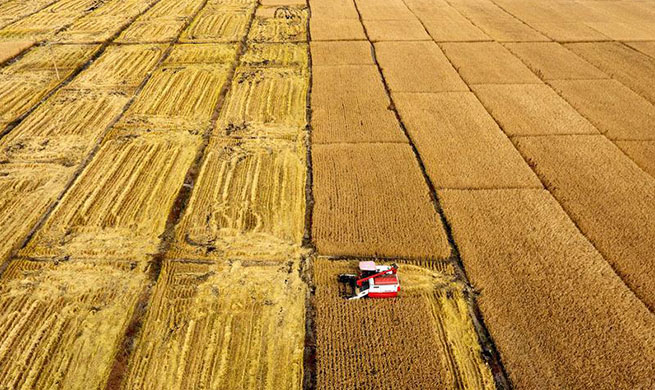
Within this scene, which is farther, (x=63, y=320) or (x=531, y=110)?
(x=531, y=110)

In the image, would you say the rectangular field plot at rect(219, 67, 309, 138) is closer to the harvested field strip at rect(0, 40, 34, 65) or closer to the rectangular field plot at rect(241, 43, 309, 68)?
the rectangular field plot at rect(241, 43, 309, 68)

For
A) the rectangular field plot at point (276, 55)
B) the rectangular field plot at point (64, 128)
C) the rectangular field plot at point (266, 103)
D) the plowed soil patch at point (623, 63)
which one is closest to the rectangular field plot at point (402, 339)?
the rectangular field plot at point (266, 103)

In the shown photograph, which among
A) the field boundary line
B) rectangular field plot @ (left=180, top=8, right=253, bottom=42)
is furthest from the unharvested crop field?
rectangular field plot @ (left=180, top=8, right=253, bottom=42)

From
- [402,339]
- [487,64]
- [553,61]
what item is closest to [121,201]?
[402,339]

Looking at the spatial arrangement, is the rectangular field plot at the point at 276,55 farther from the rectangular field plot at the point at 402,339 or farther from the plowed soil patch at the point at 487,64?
the rectangular field plot at the point at 402,339

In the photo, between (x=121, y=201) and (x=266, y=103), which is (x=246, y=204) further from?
(x=266, y=103)

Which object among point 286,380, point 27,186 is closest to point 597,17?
point 286,380

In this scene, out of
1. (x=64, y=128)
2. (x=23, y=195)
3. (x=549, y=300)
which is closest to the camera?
(x=549, y=300)
